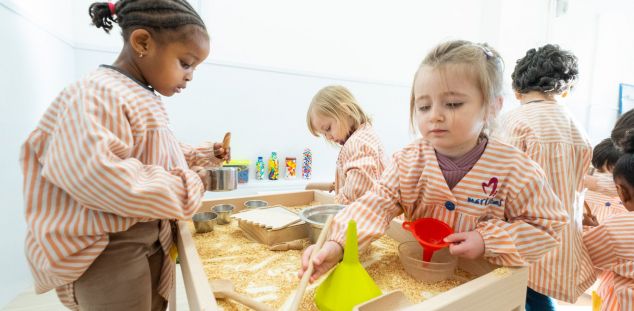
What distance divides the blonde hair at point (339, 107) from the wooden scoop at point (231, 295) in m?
0.95

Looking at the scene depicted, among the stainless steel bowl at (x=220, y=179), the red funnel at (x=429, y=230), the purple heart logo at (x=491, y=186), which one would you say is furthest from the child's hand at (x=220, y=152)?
the purple heart logo at (x=491, y=186)

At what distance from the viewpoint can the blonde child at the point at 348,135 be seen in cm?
122

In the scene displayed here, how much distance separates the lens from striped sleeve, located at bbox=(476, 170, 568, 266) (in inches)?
22.9

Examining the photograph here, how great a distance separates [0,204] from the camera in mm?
1208

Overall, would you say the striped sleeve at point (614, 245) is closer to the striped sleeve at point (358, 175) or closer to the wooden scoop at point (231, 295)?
the striped sleeve at point (358, 175)

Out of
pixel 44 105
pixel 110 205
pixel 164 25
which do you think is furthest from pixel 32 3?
pixel 110 205

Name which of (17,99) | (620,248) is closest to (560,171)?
(620,248)

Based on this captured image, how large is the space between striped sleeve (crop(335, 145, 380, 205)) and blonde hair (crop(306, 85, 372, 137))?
19cm

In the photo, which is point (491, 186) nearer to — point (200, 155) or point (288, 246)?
point (288, 246)

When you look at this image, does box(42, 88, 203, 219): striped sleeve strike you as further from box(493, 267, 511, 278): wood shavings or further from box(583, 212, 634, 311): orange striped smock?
box(583, 212, 634, 311): orange striped smock

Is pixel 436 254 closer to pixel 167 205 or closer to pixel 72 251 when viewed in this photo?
pixel 167 205

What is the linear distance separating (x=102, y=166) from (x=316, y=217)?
51cm

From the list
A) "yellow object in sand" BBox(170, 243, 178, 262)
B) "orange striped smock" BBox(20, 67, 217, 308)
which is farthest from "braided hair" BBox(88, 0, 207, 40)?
"yellow object in sand" BBox(170, 243, 178, 262)

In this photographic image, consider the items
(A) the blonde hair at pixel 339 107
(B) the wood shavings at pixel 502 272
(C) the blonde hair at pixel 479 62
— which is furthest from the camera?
(A) the blonde hair at pixel 339 107
